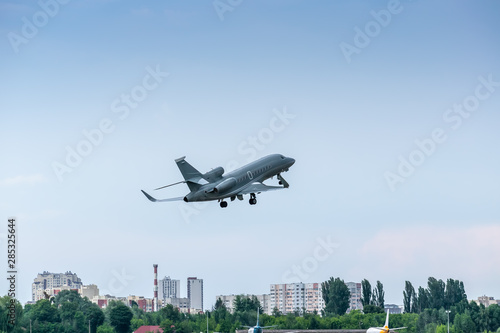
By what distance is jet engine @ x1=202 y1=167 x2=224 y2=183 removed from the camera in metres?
79.2

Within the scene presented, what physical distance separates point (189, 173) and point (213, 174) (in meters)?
2.16

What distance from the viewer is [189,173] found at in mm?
79125

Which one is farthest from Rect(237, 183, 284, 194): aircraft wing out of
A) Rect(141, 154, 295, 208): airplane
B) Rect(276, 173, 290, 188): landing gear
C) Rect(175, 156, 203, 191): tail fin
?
Rect(276, 173, 290, 188): landing gear

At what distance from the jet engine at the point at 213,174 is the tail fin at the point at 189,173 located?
0.53 m

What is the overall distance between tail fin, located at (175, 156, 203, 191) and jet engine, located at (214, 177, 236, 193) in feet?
6.63

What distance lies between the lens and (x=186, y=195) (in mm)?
78188

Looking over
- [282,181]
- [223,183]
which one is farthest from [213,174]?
[282,181]

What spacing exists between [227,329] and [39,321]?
4056 centimetres

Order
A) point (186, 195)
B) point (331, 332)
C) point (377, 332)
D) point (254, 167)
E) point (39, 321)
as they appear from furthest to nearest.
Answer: point (39, 321), point (331, 332), point (377, 332), point (254, 167), point (186, 195)

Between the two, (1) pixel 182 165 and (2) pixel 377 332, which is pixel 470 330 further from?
(1) pixel 182 165

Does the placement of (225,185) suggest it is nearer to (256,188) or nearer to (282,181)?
(256,188)

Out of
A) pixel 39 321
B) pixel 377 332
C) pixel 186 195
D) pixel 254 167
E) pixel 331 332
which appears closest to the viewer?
pixel 186 195

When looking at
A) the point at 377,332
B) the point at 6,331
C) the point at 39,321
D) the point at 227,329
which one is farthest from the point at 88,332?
the point at 377,332

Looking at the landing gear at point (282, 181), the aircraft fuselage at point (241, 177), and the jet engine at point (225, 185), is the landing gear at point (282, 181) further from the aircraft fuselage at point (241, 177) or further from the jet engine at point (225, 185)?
the jet engine at point (225, 185)
